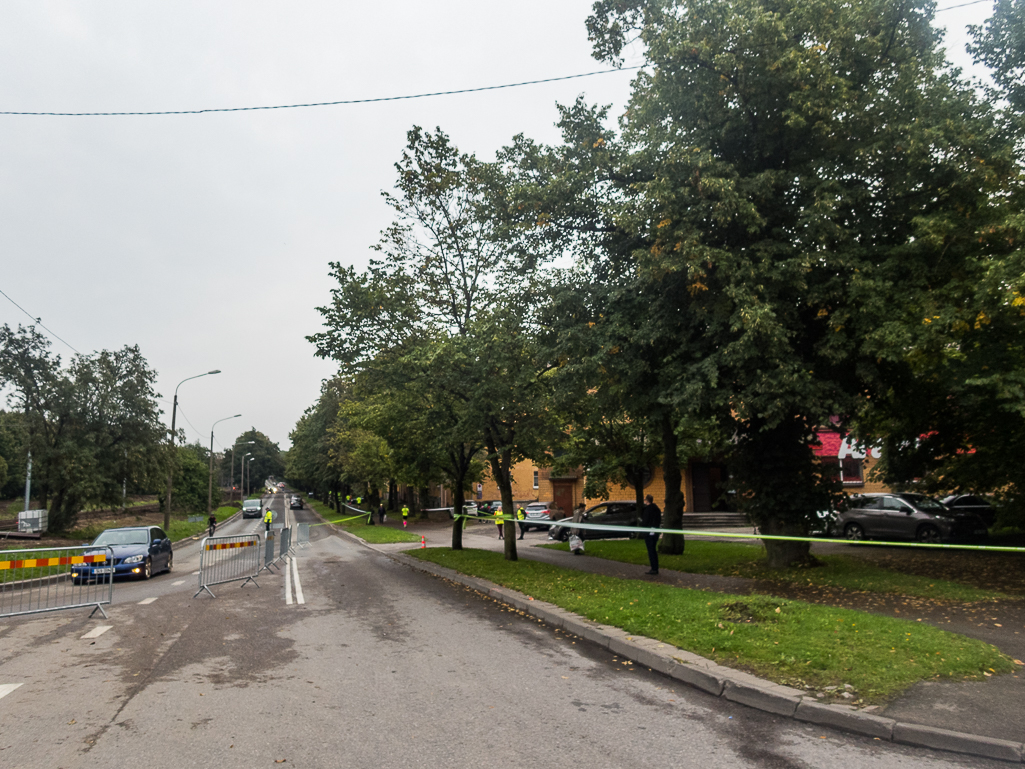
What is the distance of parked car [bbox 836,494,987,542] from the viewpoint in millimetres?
19219

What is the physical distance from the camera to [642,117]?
12.5 m

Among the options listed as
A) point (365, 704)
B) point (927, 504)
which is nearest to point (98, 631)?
point (365, 704)

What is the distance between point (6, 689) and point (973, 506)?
2277 cm

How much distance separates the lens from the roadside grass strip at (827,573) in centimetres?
1091

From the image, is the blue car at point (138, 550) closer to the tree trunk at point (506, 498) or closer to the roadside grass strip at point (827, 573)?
the tree trunk at point (506, 498)

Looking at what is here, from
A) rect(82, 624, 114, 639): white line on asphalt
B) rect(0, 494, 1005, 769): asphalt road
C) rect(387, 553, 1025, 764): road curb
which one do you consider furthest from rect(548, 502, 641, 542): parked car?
rect(82, 624, 114, 639): white line on asphalt

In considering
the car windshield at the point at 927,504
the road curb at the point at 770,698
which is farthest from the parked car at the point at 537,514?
the road curb at the point at 770,698

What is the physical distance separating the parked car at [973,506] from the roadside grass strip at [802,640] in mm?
13329

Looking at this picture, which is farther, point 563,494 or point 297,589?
point 563,494

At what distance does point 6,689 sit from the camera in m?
6.36

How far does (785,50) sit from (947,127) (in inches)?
103

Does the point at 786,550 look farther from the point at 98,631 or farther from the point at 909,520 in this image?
the point at 98,631

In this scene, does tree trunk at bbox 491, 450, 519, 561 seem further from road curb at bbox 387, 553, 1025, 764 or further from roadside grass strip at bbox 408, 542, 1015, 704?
road curb at bbox 387, 553, 1025, 764

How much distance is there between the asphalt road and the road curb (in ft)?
0.44
